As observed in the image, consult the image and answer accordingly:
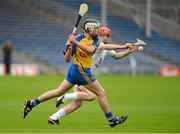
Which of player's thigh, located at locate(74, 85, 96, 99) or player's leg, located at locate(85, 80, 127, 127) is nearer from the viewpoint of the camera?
player's leg, located at locate(85, 80, 127, 127)

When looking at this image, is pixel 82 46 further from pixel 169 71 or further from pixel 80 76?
pixel 169 71

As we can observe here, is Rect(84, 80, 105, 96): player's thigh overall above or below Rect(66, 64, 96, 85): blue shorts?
below

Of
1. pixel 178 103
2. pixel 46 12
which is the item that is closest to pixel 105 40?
pixel 178 103

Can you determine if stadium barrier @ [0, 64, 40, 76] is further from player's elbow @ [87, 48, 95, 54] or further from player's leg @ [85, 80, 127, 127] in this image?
player's elbow @ [87, 48, 95, 54]

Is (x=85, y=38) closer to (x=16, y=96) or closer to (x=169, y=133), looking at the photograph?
(x=169, y=133)

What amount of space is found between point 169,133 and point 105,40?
2.46 metres

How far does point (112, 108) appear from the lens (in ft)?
62.0

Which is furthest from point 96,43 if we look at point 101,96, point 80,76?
point 101,96

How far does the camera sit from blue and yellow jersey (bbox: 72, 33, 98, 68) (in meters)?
13.3

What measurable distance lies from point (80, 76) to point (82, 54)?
0.39 metres

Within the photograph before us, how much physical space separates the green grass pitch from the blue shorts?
2.75 ft

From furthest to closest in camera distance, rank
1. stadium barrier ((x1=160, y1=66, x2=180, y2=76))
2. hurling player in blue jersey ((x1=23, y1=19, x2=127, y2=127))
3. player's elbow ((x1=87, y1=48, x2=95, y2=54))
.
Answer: stadium barrier ((x1=160, y1=66, x2=180, y2=76)) → hurling player in blue jersey ((x1=23, y1=19, x2=127, y2=127)) → player's elbow ((x1=87, y1=48, x2=95, y2=54))

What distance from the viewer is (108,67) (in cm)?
4084

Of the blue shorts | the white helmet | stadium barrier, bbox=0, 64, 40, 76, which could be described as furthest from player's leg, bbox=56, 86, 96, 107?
stadium barrier, bbox=0, 64, 40, 76
